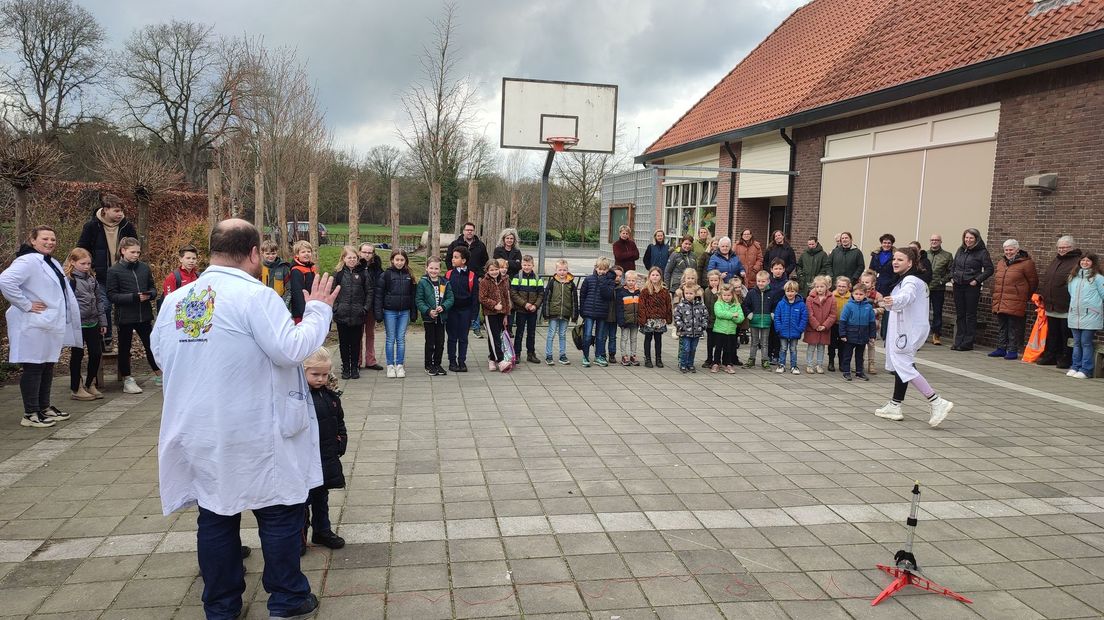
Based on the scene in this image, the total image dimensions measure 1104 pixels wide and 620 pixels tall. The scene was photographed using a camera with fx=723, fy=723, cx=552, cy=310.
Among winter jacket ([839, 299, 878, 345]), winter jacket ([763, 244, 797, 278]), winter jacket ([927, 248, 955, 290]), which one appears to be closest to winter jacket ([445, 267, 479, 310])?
winter jacket ([839, 299, 878, 345])

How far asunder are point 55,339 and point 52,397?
5.26 feet

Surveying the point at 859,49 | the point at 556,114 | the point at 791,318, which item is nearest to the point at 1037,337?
the point at 791,318

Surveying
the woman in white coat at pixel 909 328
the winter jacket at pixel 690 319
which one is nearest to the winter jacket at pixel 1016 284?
the woman in white coat at pixel 909 328

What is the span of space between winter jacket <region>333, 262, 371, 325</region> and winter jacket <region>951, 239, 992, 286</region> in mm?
9733

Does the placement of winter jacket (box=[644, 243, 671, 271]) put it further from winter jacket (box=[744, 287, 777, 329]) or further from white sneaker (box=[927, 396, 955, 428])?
white sneaker (box=[927, 396, 955, 428])

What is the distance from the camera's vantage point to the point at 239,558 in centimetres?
343

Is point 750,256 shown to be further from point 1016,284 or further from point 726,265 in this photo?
point 1016,284

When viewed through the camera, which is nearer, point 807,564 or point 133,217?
point 807,564

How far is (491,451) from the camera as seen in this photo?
6426 mm

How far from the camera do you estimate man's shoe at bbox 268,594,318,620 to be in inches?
137

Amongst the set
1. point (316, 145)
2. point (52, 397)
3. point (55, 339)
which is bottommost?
point (52, 397)

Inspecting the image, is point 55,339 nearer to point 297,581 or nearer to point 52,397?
point 52,397

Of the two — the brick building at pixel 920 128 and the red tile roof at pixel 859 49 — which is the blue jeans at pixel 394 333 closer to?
the brick building at pixel 920 128

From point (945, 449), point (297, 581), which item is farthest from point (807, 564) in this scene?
point (945, 449)
